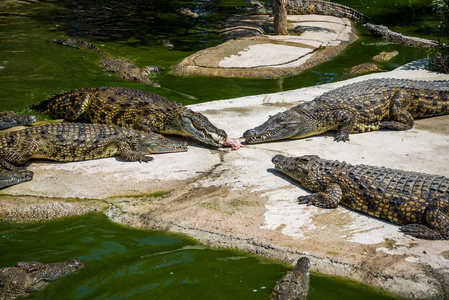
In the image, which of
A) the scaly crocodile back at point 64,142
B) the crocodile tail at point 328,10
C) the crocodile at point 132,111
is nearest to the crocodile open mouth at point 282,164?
the crocodile at point 132,111

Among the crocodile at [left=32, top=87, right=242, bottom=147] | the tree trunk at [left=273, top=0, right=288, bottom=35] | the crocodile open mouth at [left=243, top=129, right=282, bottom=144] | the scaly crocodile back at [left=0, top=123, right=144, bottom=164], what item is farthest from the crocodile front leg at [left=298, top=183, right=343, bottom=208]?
the tree trunk at [left=273, top=0, right=288, bottom=35]

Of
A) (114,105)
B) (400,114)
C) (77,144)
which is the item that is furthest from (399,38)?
(77,144)

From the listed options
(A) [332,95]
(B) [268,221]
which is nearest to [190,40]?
(A) [332,95]

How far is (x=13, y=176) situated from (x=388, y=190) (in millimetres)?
4587

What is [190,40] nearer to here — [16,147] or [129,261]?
[16,147]

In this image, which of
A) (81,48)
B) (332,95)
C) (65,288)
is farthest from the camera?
(81,48)

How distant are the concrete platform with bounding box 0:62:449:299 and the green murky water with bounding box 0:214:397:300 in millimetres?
154

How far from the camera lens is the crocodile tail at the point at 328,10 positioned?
741 inches

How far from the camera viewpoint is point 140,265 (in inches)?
181

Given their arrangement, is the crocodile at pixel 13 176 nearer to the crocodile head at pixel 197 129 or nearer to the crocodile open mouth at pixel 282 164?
the crocodile head at pixel 197 129

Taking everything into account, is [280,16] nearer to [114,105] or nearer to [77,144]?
[114,105]

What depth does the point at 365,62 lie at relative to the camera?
43.0 ft

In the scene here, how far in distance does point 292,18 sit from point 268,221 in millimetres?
14057

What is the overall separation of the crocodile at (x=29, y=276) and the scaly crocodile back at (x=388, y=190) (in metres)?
3.06
